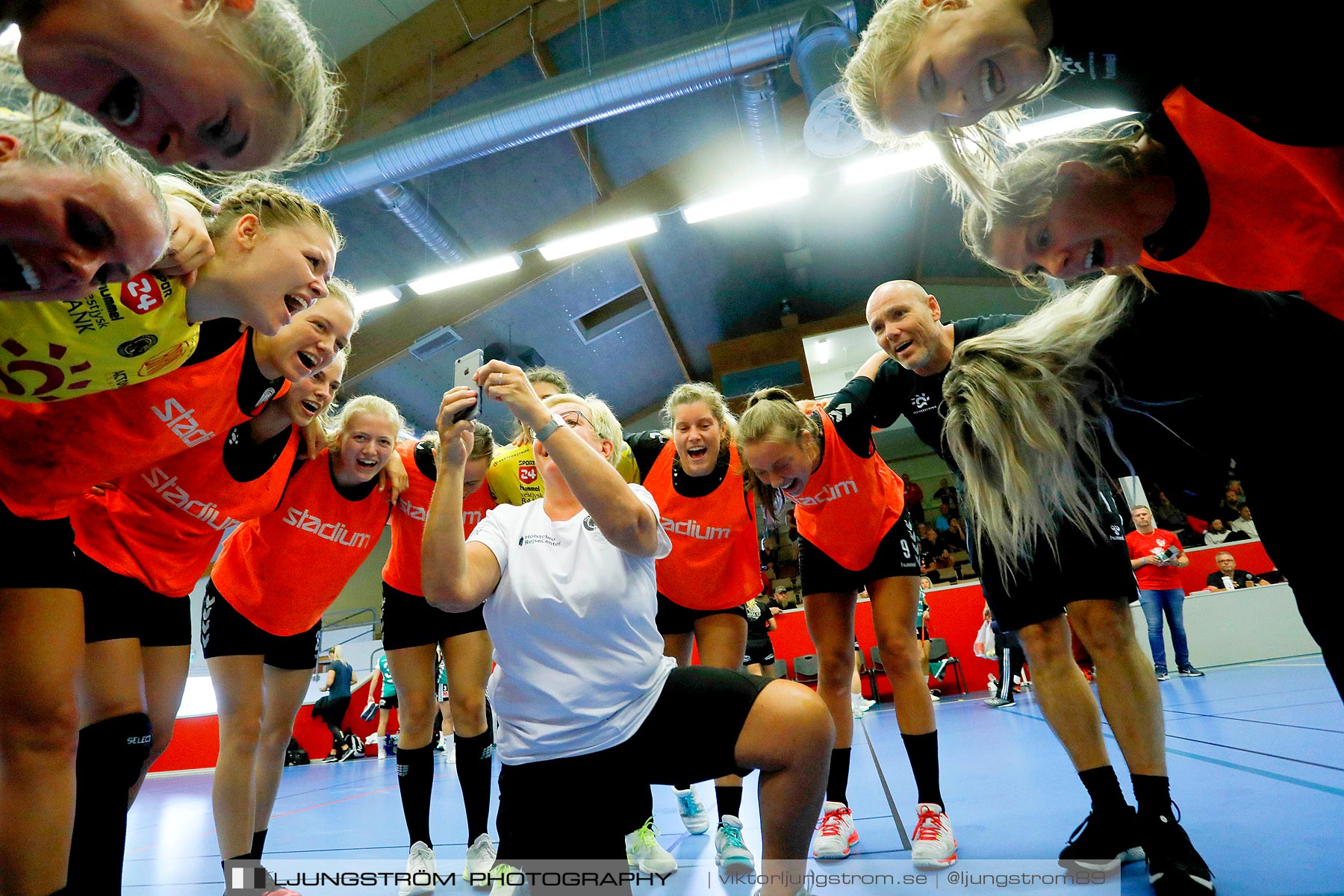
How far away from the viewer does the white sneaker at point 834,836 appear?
2.03 metres

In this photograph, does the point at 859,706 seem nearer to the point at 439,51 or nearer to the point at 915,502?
the point at 915,502

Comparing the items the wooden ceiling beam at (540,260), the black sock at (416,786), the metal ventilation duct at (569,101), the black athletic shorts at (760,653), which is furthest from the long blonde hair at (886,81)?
the wooden ceiling beam at (540,260)

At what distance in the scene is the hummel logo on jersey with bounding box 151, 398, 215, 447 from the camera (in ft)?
5.02

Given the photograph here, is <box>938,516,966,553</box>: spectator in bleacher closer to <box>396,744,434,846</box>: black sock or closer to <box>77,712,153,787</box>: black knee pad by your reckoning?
<box>396,744,434,846</box>: black sock

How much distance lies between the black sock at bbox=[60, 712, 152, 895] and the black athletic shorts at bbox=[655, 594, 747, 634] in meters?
1.62

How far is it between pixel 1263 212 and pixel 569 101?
19.8ft

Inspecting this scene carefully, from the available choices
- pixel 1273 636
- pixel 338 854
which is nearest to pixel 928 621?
pixel 1273 636

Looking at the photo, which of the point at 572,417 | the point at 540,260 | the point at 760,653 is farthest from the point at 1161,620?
the point at 540,260

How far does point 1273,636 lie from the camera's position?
711 cm

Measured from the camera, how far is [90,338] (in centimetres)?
120

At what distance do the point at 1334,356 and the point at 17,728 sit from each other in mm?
2339

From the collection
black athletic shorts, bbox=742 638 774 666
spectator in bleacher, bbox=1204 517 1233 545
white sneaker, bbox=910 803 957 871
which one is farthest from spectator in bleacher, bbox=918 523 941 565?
white sneaker, bbox=910 803 957 871

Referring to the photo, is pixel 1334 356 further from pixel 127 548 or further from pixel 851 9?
pixel 851 9

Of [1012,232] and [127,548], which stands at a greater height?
[1012,232]
